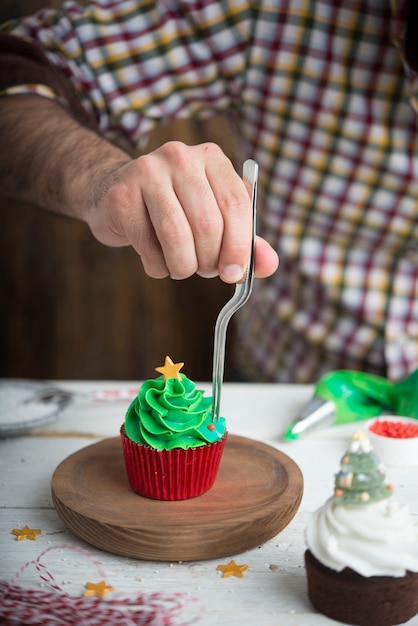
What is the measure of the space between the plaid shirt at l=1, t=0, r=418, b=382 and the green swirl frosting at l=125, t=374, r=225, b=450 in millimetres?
694

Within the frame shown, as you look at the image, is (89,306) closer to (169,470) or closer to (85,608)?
(169,470)

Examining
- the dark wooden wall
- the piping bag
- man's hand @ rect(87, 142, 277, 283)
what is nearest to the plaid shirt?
the piping bag

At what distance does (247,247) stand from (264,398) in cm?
45

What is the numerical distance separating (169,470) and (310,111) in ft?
2.94

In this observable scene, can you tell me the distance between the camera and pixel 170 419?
792 mm

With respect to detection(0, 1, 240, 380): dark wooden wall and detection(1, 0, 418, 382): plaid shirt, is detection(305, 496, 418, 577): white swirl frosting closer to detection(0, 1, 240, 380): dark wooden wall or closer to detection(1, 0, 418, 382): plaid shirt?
detection(1, 0, 418, 382): plaid shirt

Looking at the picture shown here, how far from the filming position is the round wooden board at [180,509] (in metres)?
0.70

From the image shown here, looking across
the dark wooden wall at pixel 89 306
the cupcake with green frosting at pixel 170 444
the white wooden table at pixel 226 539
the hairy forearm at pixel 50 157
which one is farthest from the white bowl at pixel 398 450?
the dark wooden wall at pixel 89 306

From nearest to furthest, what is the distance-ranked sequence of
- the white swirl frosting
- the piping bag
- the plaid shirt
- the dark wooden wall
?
the white swirl frosting < the piping bag < the plaid shirt < the dark wooden wall

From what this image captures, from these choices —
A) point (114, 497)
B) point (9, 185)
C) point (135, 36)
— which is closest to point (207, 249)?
point (114, 497)

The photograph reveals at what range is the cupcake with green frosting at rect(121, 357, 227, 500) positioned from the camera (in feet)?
2.52

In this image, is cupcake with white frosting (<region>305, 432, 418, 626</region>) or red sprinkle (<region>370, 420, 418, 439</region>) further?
red sprinkle (<region>370, 420, 418, 439</region>)

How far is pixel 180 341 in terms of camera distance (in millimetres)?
2324

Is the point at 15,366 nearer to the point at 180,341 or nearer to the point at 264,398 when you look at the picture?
the point at 180,341
